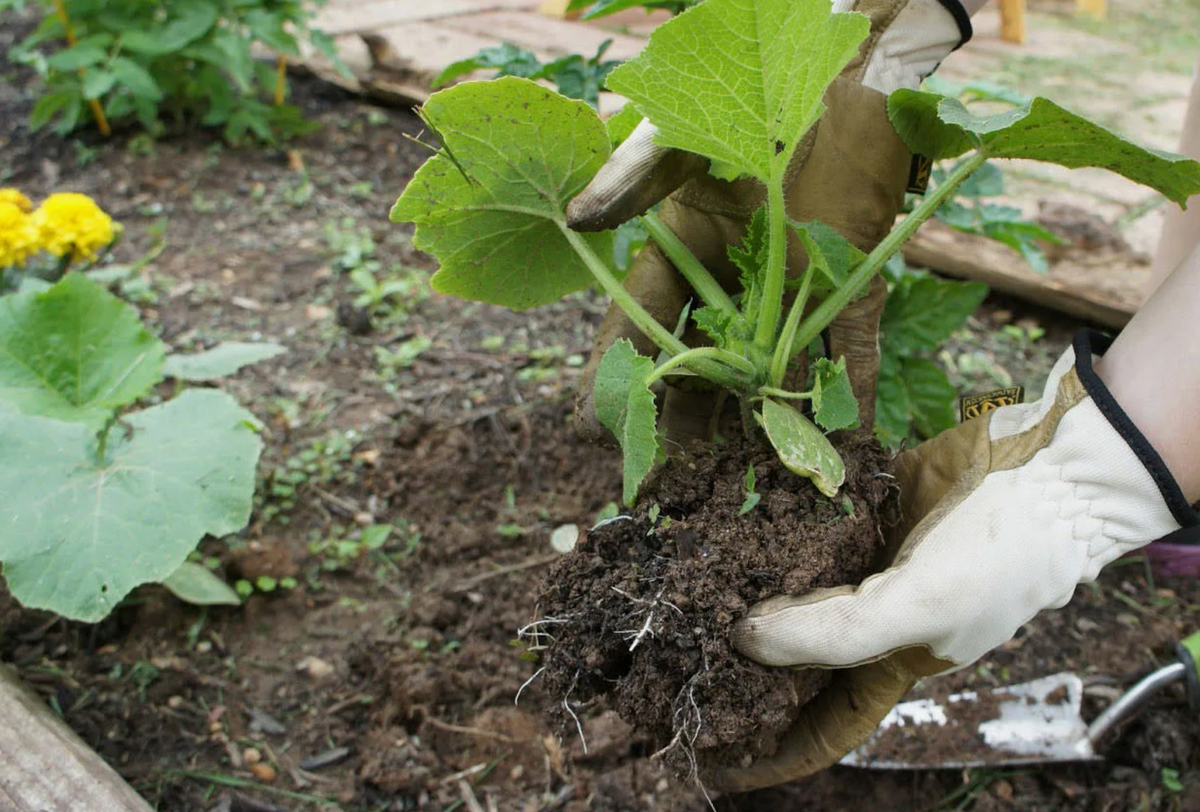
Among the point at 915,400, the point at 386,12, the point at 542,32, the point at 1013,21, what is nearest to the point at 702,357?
the point at 915,400

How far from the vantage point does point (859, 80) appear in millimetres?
1477

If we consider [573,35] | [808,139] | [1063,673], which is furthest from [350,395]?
[573,35]

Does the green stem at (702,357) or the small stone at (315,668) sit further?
the small stone at (315,668)

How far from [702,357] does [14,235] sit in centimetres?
151

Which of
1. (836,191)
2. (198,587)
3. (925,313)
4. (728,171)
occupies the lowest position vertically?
(198,587)

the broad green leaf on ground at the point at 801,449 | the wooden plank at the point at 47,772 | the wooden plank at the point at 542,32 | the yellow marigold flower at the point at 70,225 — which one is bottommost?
the wooden plank at the point at 542,32

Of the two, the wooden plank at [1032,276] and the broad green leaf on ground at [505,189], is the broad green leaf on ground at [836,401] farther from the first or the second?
the wooden plank at [1032,276]

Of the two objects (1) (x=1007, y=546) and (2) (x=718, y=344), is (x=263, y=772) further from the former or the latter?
(1) (x=1007, y=546)

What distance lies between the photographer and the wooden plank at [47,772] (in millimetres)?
1270

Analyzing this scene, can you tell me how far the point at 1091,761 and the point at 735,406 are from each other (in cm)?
94

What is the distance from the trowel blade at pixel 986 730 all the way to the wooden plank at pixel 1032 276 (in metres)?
1.34

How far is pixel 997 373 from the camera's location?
2.74 meters

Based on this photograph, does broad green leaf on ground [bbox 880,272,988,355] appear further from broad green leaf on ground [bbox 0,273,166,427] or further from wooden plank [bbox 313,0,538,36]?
wooden plank [bbox 313,0,538,36]

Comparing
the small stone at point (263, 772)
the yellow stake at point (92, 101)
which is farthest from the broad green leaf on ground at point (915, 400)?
the yellow stake at point (92, 101)
